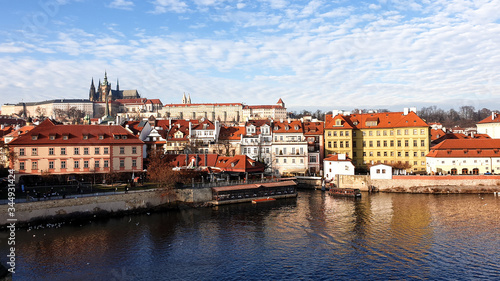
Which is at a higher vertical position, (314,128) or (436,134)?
(314,128)

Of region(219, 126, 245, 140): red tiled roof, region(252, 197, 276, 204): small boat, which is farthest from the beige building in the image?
region(219, 126, 245, 140): red tiled roof

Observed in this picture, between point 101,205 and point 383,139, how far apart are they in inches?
1978

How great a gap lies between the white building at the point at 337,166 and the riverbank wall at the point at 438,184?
374 centimetres

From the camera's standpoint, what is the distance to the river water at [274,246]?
2605 centimetres

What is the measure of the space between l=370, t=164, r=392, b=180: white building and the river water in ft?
48.1

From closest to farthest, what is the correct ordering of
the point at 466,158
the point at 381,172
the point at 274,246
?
1. the point at 274,246
2. the point at 381,172
3. the point at 466,158

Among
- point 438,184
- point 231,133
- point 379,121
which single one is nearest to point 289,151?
point 231,133

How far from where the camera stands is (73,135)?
53.0 meters

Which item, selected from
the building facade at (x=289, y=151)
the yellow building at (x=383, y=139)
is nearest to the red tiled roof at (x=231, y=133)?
the building facade at (x=289, y=151)

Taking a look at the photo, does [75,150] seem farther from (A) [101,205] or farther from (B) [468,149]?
(B) [468,149]

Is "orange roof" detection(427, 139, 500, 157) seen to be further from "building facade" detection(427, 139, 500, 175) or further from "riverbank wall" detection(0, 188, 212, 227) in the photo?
"riverbank wall" detection(0, 188, 212, 227)

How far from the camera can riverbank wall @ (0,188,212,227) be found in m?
36.8

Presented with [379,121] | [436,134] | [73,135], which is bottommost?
[73,135]

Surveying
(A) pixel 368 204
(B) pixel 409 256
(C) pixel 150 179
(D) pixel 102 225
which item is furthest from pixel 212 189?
(B) pixel 409 256
